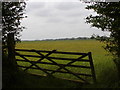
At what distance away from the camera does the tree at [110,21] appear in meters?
12.6

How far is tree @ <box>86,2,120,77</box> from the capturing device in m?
12.6

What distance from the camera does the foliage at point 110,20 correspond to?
495 inches

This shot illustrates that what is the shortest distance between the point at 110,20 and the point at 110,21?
6cm

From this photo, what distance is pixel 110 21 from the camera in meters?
13.0

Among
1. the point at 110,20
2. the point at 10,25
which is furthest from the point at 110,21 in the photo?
the point at 10,25

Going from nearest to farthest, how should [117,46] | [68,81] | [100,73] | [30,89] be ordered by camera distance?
[30,89] → [68,81] → [117,46] → [100,73]

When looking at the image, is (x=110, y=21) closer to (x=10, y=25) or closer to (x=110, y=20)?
(x=110, y=20)

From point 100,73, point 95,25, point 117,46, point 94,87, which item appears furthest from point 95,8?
point 94,87

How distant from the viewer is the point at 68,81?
1169 cm

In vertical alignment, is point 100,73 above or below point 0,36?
below

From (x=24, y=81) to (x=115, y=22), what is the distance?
19.3ft

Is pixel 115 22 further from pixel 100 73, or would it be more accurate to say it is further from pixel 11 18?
pixel 11 18

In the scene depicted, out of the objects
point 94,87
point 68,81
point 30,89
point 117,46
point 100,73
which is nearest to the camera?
point 30,89

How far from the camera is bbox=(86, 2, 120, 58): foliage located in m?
12.6
